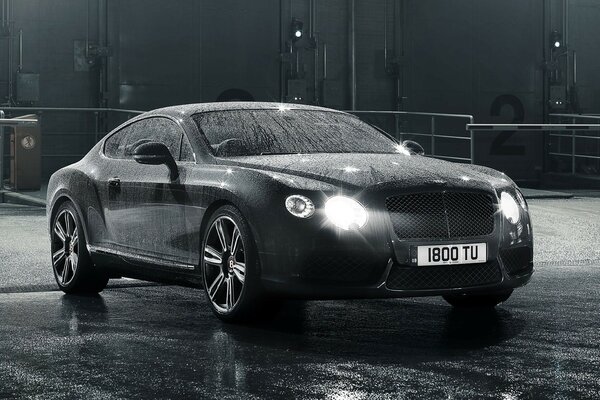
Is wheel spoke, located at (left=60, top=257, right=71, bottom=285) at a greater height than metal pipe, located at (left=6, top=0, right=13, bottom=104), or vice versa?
metal pipe, located at (left=6, top=0, right=13, bottom=104)

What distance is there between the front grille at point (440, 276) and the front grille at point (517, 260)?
17 cm

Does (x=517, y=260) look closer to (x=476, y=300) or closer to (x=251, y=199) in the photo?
(x=476, y=300)

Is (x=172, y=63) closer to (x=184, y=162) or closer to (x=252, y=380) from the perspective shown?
(x=184, y=162)

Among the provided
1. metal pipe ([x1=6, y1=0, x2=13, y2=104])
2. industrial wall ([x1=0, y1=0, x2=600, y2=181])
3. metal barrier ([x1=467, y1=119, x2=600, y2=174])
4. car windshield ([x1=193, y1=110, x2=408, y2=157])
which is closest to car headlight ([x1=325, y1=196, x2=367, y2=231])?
car windshield ([x1=193, y1=110, x2=408, y2=157])

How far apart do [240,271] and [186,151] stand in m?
1.25

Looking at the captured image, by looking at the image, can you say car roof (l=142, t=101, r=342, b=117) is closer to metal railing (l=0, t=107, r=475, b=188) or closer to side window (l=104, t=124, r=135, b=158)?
side window (l=104, t=124, r=135, b=158)

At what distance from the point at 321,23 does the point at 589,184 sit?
486 centimetres

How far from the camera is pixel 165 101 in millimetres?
20094

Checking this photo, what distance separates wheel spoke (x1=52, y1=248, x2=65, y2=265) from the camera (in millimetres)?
9969

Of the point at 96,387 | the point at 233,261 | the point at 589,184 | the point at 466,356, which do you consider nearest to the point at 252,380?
the point at 96,387

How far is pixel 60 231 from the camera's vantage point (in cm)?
1006

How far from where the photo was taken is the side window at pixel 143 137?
363 inches

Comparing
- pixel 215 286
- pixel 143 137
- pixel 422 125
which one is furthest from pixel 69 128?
pixel 215 286

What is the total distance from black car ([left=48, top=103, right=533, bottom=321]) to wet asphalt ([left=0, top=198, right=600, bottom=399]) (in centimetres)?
26
